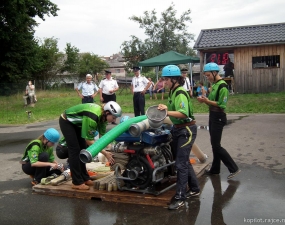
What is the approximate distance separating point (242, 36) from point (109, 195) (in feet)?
58.9

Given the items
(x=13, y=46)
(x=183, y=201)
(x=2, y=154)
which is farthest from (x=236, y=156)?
(x=13, y=46)

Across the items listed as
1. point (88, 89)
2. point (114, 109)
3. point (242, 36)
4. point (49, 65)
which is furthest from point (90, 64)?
point (114, 109)

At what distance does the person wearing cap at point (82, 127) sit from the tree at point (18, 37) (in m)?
21.8

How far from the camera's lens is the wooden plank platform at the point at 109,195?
5.18 m

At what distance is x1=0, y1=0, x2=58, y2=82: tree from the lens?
2567 cm

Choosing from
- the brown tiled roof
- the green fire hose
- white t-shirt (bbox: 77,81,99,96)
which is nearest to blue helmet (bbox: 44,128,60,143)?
the green fire hose

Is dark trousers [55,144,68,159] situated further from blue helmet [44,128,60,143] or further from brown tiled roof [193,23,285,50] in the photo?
brown tiled roof [193,23,285,50]

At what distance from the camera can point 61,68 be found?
43375 millimetres

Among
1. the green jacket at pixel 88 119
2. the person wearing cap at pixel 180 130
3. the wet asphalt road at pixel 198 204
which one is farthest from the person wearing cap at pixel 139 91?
the person wearing cap at pixel 180 130

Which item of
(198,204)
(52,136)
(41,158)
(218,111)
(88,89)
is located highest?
(88,89)

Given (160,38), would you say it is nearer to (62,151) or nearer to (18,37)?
(18,37)

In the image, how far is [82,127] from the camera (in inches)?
209

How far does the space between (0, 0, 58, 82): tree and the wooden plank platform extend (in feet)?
71.8

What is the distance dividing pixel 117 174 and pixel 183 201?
1076 mm
